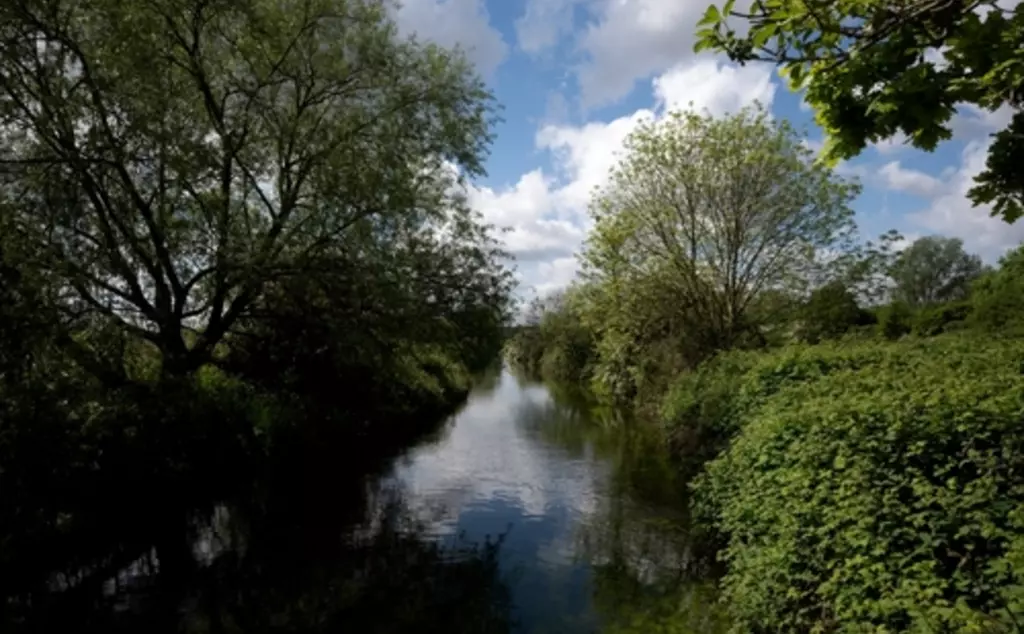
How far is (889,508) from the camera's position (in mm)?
6070

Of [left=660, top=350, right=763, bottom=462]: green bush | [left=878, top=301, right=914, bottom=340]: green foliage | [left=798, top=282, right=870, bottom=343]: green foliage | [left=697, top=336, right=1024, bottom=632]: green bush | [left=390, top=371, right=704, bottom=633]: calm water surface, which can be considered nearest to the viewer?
[left=697, top=336, right=1024, bottom=632]: green bush

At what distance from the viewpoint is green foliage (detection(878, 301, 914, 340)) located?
2244 cm

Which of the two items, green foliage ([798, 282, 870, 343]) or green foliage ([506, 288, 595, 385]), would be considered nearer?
green foliage ([798, 282, 870, 343])

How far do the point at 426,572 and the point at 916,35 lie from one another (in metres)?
9.43

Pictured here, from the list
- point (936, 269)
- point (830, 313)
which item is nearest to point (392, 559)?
point (830, 313)

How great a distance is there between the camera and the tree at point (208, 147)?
12.9 m

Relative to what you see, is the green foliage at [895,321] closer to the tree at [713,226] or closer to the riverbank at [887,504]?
the tree at [713,226]

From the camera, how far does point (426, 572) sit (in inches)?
426

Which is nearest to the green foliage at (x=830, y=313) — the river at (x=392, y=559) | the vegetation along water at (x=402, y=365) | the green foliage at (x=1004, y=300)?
the vegetation along water at (x=402, y=365)

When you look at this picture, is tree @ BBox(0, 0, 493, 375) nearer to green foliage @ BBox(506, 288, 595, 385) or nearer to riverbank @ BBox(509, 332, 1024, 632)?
riverbank @ BBox(509, 332, 1024, 632)

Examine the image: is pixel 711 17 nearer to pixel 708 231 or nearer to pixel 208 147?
pixel 208 147

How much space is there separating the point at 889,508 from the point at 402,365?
571 inches

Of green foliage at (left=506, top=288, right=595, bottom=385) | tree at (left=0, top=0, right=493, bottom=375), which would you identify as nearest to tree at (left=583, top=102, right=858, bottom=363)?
tree at (left=0, top=0, right=493, bottom=375)

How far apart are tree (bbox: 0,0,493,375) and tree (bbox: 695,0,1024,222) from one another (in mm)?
12003
